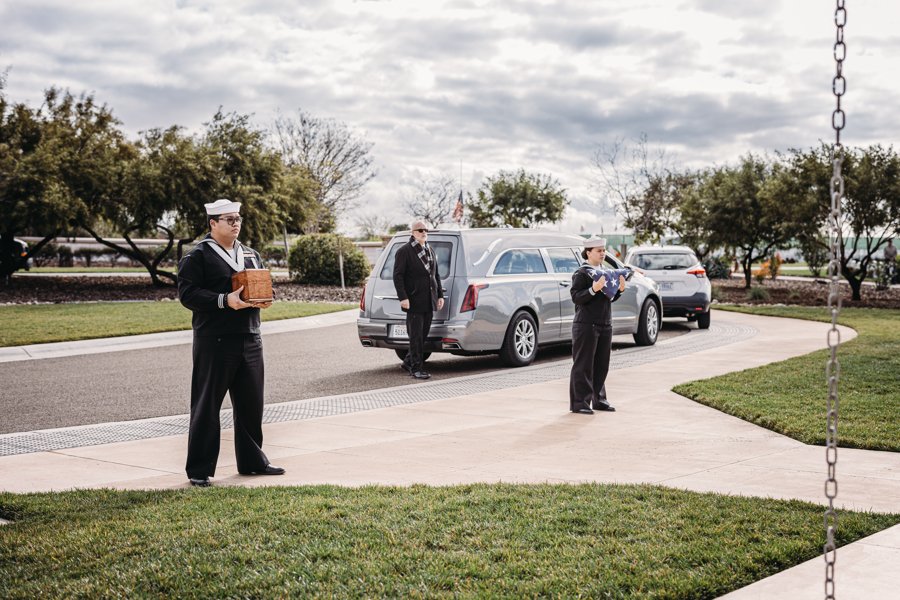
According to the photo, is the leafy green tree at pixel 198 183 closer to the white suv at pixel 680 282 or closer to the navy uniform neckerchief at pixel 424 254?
the white suv at pixel 680 282

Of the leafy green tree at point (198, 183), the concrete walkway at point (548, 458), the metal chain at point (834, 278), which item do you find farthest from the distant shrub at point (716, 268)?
the metal chain at point (834, 278)

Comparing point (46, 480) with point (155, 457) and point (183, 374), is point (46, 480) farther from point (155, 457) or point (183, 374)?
point (183, 374)

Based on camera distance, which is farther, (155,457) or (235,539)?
(155,457)

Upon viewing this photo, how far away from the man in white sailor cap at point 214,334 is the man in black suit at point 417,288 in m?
5.42

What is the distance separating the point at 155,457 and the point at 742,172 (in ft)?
94.6

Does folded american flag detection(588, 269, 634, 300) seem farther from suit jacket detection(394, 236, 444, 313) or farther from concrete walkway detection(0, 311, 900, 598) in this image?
suit jacket detection(394, 236, 444, 313)

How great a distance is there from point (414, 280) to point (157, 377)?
3.60m

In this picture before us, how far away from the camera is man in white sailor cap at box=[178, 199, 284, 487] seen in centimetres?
655

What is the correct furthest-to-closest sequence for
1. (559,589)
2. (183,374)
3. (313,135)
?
(313,135), (183,374), (559,589)

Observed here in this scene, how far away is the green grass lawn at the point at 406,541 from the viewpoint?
174 inches

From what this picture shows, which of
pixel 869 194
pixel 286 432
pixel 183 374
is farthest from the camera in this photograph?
pixel 869 194

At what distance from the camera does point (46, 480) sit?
22.6 feet

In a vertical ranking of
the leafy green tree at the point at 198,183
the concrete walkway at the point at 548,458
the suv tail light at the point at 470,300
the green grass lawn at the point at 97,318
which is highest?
the leafy green tree at the point at 198,183

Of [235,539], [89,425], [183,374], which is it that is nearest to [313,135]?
[183,374]
